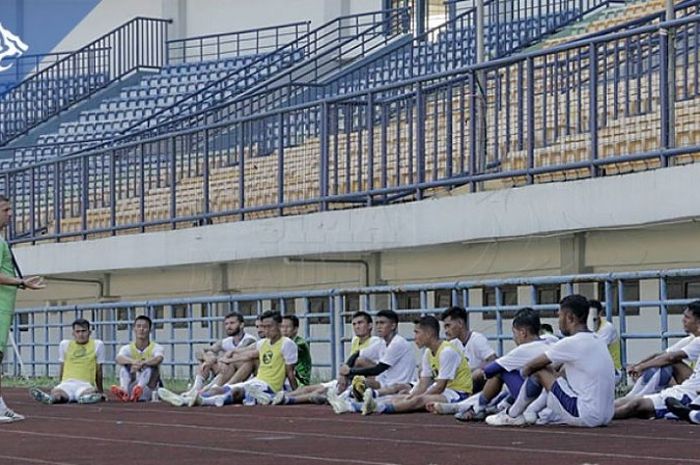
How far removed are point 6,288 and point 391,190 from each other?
7819mm

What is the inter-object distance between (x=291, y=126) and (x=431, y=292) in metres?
3.79

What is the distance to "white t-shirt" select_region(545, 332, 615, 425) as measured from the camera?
13867 millimetres

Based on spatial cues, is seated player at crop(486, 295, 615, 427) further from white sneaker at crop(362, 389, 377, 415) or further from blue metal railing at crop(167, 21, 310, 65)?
Result: blue metal railing at crop(167, 21, 310, 65)

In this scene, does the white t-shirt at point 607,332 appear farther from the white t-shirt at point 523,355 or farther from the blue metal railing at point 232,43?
the blue metal railing at point 232,43

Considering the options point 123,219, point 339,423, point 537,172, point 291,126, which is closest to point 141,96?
point 123,219

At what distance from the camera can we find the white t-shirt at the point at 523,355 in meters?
14.2

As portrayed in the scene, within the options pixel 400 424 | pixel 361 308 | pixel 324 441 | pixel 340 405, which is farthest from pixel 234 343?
pixel 324 441

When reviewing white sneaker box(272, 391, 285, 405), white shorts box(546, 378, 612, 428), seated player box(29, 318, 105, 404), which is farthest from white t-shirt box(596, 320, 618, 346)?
seated player box(29, 318, 105, 404)

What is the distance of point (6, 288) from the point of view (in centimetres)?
1513

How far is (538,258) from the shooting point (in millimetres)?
21188

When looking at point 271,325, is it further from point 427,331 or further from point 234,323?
point 427,331

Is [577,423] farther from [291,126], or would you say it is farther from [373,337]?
[291,126]

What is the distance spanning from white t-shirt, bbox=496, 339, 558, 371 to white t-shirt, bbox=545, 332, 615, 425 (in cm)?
20

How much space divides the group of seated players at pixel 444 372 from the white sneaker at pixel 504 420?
1cm
